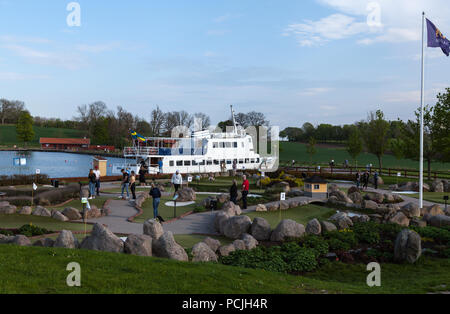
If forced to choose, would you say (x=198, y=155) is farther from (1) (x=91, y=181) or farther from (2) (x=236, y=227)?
(2) (x=236, y=227)

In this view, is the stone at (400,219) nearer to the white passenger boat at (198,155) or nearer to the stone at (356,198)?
the stone at (356,198)

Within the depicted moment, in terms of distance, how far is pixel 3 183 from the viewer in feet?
106

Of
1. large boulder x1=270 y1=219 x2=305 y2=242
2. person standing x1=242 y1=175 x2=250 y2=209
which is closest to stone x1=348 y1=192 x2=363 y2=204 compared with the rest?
A: person standing x1=242 y1=175 x2=250 y2=209

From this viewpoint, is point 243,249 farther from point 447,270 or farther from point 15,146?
point 15,146

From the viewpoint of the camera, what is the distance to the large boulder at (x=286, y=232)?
15.5 m

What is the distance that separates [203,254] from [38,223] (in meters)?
9.61

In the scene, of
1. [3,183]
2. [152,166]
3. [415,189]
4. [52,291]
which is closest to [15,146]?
[152,166]

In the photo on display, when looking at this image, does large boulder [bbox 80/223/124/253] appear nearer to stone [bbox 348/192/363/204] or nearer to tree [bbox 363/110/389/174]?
stone [bbox 348/192/363/204]

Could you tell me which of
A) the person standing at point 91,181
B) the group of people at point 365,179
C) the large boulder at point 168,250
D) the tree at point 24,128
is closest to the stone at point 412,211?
the group of people at point 365,179

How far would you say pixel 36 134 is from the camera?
156m

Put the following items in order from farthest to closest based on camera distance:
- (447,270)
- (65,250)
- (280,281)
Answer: (447,270) → (65,250) → (280,281)

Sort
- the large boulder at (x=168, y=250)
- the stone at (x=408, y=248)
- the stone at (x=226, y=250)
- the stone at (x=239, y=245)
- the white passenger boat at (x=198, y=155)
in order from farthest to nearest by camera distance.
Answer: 1. the white passenger boat at (x=198, y=155)
2. the stone at (x=239, y=245)
3. the stone at (x=408, y=248)
4. the stone at (x=226, y=250)
5. the large boulder at (x=168, y=250)

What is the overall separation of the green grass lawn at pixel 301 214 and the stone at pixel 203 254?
768 cm
